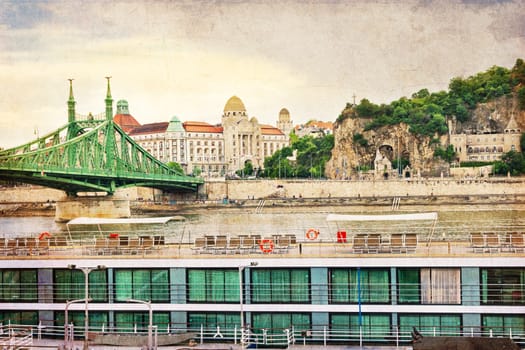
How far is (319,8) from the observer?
61.0 feet

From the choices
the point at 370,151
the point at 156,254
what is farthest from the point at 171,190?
the point at 156,254

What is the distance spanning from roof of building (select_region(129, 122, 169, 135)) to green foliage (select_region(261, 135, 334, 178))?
2948 millimetres

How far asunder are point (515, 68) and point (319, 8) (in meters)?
4.36

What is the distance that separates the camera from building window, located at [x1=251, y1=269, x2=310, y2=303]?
12.6 meters

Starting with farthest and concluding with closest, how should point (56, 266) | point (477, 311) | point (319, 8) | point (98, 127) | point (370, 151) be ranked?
point (370, 151), point (98, 127), point (319, 8), point (56, 266), point (477, 311)

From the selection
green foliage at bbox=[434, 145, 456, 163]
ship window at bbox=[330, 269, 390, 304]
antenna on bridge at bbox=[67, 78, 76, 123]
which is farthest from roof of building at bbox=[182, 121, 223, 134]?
ship window at bbox=[330, 269, 390, 304]

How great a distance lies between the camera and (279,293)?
12625 millimetres

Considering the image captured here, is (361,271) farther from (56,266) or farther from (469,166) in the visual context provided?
(469,166)

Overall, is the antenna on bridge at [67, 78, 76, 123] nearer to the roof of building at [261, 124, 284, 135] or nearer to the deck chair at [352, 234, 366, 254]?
the roof of building at [261, 124, 284, 135]

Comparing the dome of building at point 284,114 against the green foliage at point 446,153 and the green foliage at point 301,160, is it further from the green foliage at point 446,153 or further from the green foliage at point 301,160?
the green foliage at point 446,153

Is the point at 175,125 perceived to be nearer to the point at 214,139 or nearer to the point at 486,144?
the point at 214,139

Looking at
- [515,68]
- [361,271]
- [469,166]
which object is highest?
[515,68]

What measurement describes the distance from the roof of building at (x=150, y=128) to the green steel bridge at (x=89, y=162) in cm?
26

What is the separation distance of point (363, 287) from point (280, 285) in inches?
44.1
